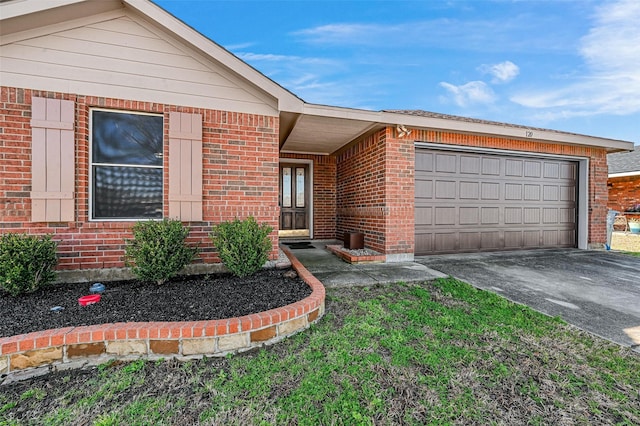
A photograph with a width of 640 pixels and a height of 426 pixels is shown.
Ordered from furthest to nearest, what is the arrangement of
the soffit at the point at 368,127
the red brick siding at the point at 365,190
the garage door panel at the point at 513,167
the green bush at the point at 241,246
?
the garage door panel at the point at 513,167
the red brick siding at the point at 365,190
the soffit at the point at 368,127
the green bush at the point at 241,246

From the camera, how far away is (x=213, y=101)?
13.0 feet

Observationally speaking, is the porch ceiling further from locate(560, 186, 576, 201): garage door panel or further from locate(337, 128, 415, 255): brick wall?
locate(560, 186, 576, 201): garage door panel

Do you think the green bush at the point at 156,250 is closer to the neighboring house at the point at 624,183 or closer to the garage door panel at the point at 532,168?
the garage door panel at the point at 532,168

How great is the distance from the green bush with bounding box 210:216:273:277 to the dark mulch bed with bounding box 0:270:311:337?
0.21 meters

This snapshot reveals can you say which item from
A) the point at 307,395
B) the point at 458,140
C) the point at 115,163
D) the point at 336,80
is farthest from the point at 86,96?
the point at 336,80

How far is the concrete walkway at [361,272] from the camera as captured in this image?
3.91 meters

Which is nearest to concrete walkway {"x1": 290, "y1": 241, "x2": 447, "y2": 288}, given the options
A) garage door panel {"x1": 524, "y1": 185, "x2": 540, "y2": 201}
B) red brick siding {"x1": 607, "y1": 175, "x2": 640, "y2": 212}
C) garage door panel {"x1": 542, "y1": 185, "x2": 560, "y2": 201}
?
garage door panel {"x1": 524, "y1": 185, "x2": 540, "y2": 201}

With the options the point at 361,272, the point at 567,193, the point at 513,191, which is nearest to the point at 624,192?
the point at 567,193

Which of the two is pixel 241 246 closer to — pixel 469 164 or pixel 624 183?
pixel 469 164

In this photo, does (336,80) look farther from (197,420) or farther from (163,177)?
(197,420)

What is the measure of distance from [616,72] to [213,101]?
43.1ft

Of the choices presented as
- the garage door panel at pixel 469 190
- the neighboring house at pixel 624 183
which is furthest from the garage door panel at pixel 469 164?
the neighboring house at pixel 624 183

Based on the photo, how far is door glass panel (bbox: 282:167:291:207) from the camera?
7.89 metres

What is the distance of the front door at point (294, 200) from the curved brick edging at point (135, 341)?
223 inches
